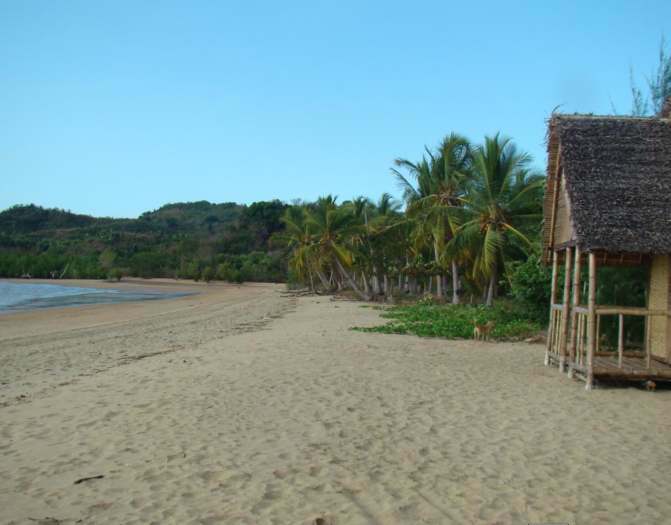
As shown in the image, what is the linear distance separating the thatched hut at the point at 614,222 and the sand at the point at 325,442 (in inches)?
24.3

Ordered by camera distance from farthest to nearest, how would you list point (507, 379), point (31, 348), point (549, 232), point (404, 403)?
point (31, 348) < point (549, 232) < point (507, 379) < point (404, 403)

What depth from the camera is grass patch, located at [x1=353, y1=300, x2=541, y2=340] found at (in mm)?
14219

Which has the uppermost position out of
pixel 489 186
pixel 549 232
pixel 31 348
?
pixel 489 186

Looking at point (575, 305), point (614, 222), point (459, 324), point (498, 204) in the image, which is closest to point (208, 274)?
point (498, 204)

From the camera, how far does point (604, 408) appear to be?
293 inches

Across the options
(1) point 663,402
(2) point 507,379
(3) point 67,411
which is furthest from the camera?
(2) point 507,379

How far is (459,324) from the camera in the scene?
598 inches

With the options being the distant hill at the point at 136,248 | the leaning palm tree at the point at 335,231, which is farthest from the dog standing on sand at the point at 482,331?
the distant hill at the point at 136,248

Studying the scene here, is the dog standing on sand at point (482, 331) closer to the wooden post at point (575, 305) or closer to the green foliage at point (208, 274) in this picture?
the wooden post at point (575, 305)

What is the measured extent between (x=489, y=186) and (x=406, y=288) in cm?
1443

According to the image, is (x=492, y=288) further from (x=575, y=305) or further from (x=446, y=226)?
(x=575, y=305)

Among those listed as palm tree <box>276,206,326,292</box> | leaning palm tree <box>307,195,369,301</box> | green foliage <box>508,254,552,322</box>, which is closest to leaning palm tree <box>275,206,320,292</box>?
palm tree <box>276,206,326,292</box>

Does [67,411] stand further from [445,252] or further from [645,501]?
[445,252]

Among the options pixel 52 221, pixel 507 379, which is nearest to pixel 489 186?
pixel 507 379
